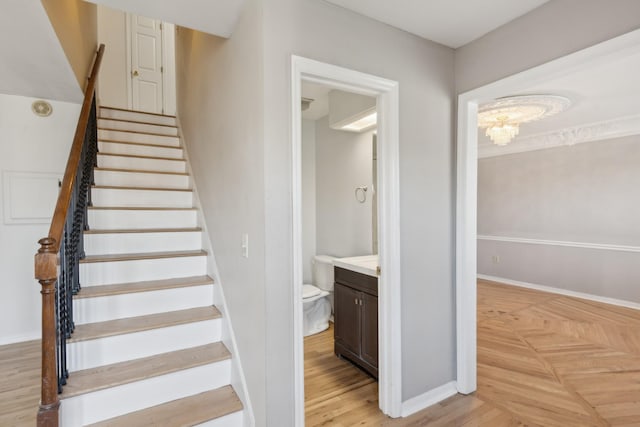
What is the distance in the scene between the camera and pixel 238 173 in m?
1.97

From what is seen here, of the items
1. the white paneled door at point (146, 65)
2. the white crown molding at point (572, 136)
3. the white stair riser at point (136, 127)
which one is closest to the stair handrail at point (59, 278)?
the white stair riser at point (136, 127)

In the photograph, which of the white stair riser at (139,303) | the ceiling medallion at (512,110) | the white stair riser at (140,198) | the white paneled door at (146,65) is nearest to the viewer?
the white stair riser at (139,303)

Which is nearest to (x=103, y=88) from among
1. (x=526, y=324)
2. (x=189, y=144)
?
(x=189, y=144)

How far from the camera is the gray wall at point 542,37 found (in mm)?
1563

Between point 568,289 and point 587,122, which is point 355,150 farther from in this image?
point 568,289

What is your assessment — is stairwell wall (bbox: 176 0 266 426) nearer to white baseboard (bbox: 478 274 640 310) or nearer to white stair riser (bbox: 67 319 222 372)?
white stair riser (bbox: 67 319 222 372)

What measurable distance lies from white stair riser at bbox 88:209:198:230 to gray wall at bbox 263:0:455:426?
1665 mm

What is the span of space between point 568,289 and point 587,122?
2.51 m

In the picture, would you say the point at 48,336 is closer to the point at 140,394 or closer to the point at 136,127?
the point at 140,394

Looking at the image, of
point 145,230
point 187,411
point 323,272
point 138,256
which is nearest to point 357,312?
point 323,272

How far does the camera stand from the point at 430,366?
2271 millimetres

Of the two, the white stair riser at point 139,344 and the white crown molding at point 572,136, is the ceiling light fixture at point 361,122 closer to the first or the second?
the white stair riser at point 139,344

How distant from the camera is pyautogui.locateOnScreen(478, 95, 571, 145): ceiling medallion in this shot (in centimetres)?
329

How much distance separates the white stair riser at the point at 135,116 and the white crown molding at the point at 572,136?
5321 millimetres
